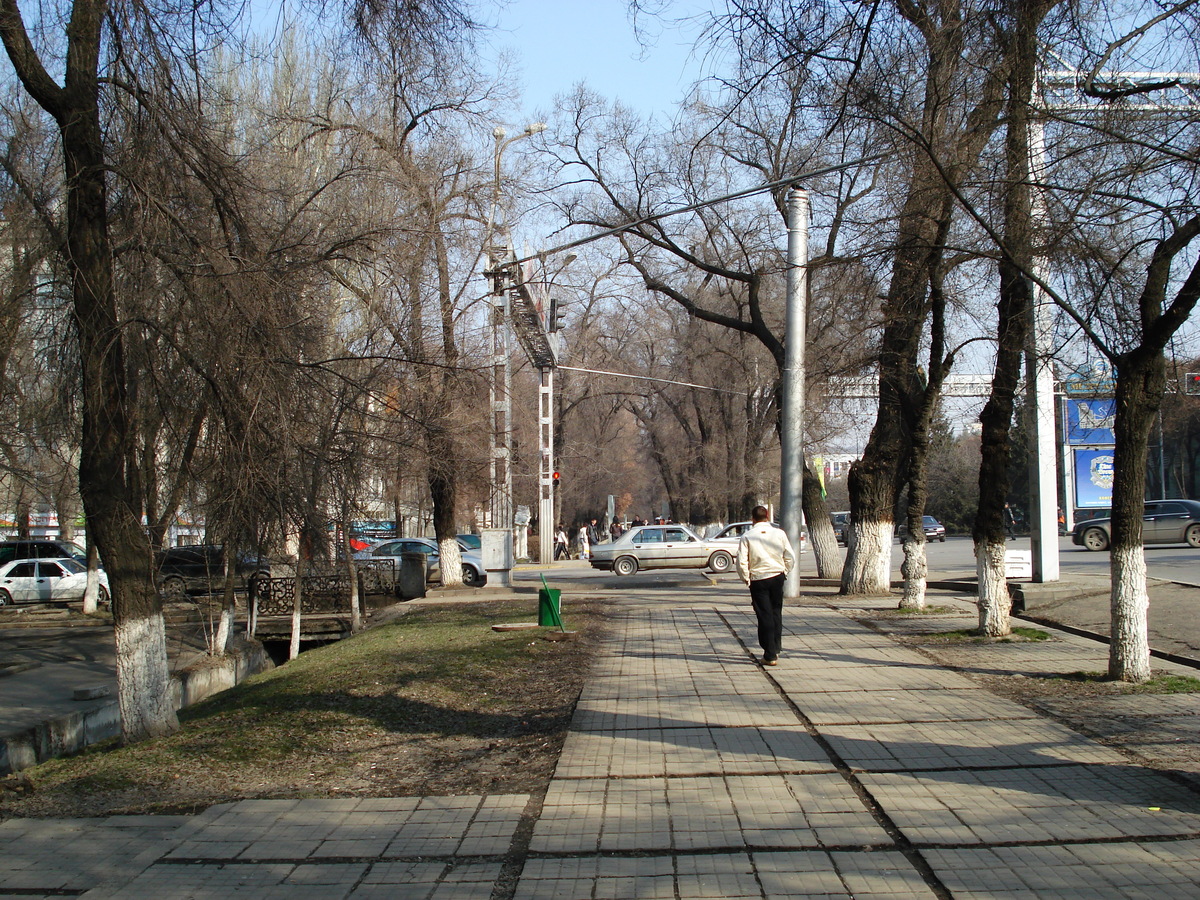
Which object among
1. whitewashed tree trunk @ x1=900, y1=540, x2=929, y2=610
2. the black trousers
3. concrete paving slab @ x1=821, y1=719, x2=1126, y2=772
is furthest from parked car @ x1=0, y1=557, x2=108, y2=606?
concrete paving slab @ x1=821, y1=719, x2=1126, y2=772

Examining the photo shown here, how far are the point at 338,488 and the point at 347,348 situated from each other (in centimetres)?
288

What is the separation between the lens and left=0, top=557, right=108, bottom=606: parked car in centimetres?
2748

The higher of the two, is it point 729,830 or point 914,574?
point 914,574

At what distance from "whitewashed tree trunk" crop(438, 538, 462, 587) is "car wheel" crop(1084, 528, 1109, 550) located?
68.9ft

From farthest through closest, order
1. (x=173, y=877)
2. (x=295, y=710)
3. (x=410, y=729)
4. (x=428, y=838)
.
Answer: (x=295, y=710)
(x=410, y=729)
(x=428, y=838)
(x=173, y=877)

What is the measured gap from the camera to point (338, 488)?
36.0 feet

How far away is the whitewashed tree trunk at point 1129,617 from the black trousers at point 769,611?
3049mm

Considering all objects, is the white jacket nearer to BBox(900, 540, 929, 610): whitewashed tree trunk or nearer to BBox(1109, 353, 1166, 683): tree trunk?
BBox(1109, 353, 1166, 683): tree trunk

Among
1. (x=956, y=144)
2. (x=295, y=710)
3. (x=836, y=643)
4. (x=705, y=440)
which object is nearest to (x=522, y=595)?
(x=836, y=643)

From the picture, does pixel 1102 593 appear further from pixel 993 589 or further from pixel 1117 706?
pixel 1117 706

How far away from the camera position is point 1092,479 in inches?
1519

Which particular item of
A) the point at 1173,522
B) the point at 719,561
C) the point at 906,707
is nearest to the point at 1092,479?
the point at 1173,522

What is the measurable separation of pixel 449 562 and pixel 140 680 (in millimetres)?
15233

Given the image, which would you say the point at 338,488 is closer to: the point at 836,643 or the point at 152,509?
the point at 152,509
